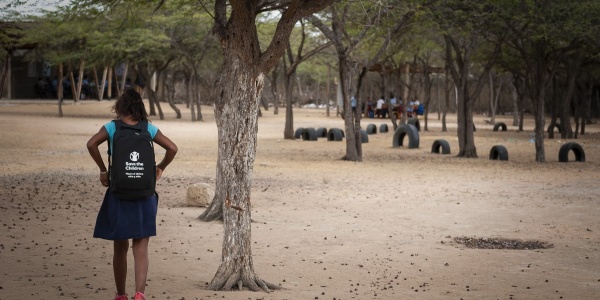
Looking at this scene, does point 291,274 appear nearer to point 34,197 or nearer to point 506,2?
point 34,197

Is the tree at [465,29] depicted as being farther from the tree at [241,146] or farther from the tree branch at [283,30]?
the tree at [241,146]

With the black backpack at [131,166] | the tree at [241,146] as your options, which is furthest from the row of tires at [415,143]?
the black backpack at [131,166]

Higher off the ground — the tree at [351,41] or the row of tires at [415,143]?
the tree at [351,41]

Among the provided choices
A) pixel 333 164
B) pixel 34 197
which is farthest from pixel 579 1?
pixel 34 197

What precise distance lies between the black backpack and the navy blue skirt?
0.08 metres

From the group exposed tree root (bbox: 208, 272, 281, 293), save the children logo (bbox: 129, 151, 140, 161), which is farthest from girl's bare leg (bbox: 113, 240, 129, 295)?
exposed tree root (bbox: 208, 272, 281, 293)

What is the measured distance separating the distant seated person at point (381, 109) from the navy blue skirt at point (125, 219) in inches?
2218

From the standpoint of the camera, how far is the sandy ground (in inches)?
356

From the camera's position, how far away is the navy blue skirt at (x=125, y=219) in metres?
6.96

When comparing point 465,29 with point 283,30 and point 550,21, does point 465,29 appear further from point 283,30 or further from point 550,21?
point 283,30

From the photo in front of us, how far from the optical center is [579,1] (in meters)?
24.2

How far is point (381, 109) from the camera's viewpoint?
64.2 metres

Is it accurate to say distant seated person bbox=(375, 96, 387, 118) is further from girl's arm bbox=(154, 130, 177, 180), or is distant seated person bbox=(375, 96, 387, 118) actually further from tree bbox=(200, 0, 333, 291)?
girl's arm bbox=(154, 130, 177, 180)

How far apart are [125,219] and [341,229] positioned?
6.61 metres
